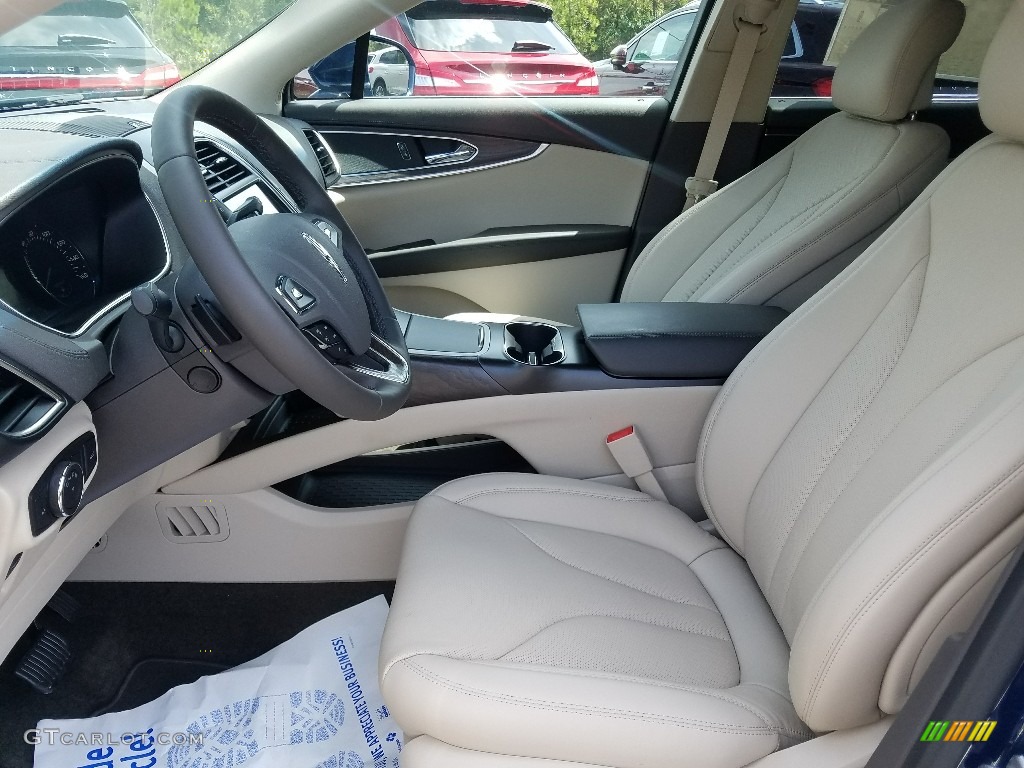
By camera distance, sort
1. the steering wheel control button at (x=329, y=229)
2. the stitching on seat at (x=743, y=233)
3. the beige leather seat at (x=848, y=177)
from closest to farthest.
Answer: the steering wheel control button at (x=329, y=229), the beige leather seat at (x=848, y=177), the stitching on seat at (x=743, y=233)

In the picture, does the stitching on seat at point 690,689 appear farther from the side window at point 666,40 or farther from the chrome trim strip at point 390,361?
the side window at point 666,40

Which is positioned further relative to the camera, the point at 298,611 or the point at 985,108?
the point at 298,611

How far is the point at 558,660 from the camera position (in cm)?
100

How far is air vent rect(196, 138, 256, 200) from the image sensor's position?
133 centimetres

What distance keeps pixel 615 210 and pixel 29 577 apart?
159 centimetres

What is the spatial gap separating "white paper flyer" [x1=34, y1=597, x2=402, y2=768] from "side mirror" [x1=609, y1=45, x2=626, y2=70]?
1.54 m

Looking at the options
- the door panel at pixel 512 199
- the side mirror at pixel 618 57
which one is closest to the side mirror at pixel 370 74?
the door panel at pixel 512 199

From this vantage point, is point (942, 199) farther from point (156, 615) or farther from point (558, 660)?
point (156, 615)

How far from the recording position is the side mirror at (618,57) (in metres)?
2.27

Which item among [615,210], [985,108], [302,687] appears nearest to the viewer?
[985,108]

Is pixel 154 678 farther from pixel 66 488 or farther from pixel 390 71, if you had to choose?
pixel 390 71

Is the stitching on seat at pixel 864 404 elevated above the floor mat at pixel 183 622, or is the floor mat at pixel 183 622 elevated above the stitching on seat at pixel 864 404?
the stitching on seat at pixel 864 404

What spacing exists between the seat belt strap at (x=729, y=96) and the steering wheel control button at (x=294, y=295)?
122cm

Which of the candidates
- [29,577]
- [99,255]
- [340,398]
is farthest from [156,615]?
[340,398]
